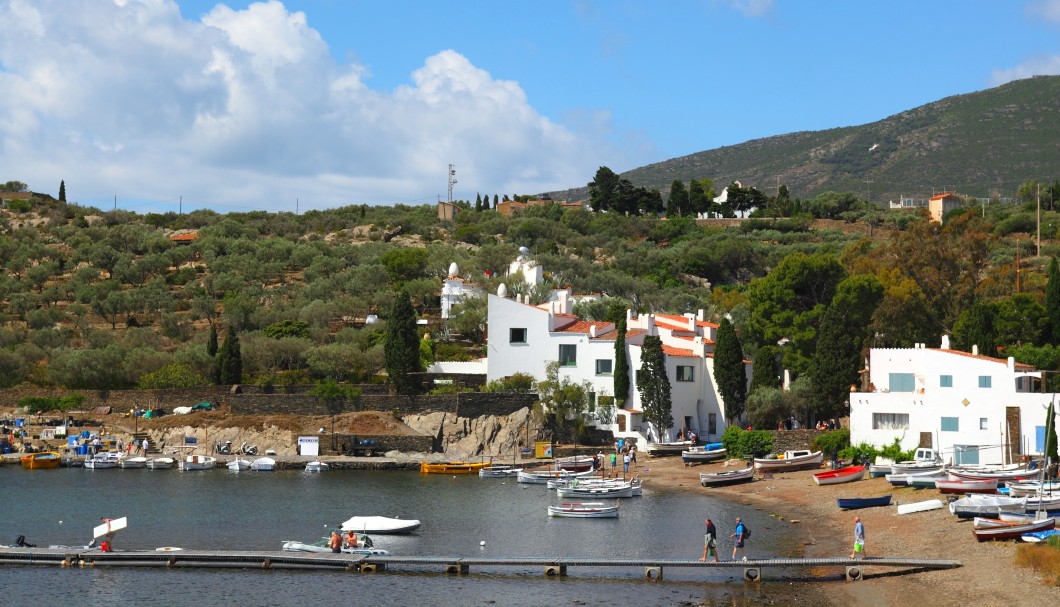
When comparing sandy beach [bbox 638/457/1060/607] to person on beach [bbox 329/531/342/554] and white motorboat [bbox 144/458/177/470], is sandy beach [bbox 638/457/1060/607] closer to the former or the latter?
person on beach [bbox 329/531/342/554]

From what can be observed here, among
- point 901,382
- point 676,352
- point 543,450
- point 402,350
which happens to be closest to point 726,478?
point 901,382

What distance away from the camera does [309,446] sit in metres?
69.4

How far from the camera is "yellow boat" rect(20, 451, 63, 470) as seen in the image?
67.9 metres

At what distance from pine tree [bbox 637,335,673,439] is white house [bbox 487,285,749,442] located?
1195 millimetres

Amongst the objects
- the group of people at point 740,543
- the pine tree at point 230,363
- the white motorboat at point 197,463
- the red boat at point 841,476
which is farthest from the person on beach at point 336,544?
the pine tree at point 230,363

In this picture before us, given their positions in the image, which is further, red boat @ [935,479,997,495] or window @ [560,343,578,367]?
window @ [560,343,578,367]

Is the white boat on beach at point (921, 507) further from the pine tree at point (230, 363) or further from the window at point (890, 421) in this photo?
the pine tree at point (230, 363)

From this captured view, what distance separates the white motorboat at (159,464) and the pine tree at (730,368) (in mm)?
31483

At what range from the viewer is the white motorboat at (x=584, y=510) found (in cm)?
4709

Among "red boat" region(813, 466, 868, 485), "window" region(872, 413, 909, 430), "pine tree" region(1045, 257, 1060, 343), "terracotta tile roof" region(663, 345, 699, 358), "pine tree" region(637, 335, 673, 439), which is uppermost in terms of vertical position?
"pine tree" region(1045, 257, 1060, 343)

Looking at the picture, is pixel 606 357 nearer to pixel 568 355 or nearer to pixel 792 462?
pixel 568 355

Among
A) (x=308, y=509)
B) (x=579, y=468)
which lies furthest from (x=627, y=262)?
(x=308, y=509)

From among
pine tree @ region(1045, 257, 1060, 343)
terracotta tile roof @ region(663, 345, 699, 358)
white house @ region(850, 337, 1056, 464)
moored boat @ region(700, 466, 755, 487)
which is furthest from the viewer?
terracotta tile roof @ region(663, 345, 699, 358)

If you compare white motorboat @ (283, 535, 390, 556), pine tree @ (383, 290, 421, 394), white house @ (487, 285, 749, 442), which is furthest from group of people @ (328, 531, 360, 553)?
pine tree @ (383, 290, 421, 394)
